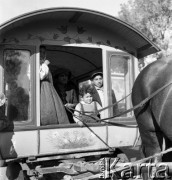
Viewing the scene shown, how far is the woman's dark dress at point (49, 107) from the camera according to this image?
15.5ft

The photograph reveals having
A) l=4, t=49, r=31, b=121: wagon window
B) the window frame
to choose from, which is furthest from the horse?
l=4, t=49, r=31, b=121: wagon window

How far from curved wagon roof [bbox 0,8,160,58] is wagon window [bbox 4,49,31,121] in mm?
427

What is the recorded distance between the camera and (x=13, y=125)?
4.36 metres

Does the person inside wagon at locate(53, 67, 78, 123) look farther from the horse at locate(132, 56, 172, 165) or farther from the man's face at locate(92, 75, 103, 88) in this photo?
the horse at locate(132, 56, 172, 165)

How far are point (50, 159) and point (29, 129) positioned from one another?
522 millimetres

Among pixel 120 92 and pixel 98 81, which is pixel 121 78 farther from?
pixel 98 81

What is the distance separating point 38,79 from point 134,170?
202 cm

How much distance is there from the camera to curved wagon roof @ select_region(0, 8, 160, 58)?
4.38 metres

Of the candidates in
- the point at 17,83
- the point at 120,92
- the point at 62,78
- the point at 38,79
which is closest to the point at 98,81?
the point at 120,92

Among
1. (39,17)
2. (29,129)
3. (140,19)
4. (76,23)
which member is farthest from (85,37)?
(140,19)

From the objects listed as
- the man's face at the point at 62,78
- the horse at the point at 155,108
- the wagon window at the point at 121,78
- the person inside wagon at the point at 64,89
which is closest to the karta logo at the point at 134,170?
the horse at the point at 155,108

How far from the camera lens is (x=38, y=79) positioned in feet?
15.2

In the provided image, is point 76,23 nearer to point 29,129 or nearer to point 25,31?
point 25,31

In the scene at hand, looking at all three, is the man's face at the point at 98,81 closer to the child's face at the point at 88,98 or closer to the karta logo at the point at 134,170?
the child's face at the point at 88,98
